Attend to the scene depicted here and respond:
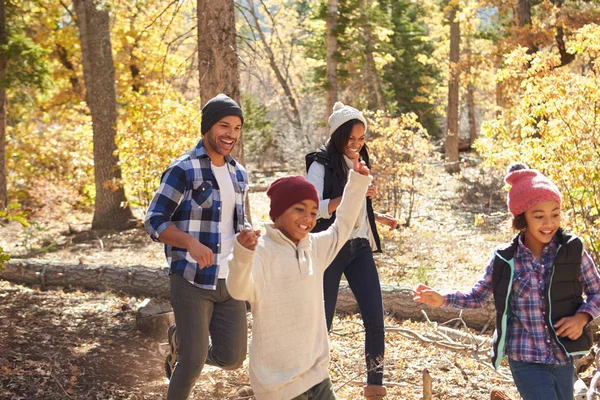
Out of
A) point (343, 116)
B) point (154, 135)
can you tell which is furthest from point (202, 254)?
point (154, 135)

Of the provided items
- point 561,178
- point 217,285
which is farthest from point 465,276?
point 217,285

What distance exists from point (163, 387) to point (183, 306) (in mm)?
1750

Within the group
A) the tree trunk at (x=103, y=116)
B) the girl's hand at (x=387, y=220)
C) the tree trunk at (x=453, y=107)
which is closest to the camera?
the girl's hand at (x=387, y=220)

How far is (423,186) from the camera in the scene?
13758mm

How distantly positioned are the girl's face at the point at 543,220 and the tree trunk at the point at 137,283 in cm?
394

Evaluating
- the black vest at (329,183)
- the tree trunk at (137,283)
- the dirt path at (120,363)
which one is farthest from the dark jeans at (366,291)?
the tree trunk at (137,283)

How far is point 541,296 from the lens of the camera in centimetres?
325

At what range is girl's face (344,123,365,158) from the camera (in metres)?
4.48

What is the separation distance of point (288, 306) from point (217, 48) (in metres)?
5.08

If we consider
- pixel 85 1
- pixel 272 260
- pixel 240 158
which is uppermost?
pixel 85 1

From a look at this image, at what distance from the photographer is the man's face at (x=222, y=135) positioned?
3959mm

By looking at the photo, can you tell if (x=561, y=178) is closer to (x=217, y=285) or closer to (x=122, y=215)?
(x=217, y=285)

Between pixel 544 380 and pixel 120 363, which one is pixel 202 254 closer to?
pixel 544 380

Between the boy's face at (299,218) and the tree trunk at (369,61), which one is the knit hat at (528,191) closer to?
the boy's face at (299,218)
